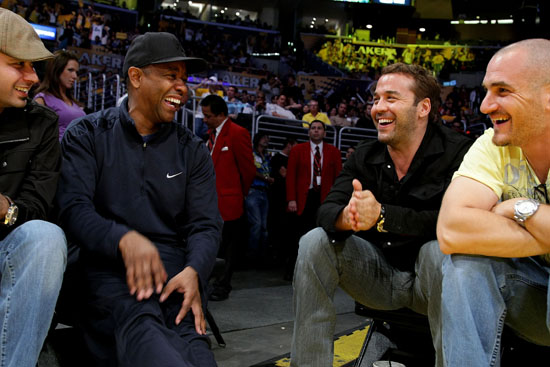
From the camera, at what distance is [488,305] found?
2.12 meters

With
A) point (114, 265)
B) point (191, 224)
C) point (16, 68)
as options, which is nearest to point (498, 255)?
point (191, 224)

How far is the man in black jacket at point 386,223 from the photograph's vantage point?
2.66 metres

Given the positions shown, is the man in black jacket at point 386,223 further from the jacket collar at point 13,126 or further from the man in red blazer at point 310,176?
the man in red blazer at point 310,176

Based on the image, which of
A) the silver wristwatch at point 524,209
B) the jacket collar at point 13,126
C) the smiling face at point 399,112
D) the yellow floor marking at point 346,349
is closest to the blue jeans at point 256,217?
the yellow floor marking at point 346,349

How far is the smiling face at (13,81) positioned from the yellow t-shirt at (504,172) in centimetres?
197

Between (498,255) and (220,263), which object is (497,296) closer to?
(498,255)

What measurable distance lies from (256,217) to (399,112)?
4856 mm

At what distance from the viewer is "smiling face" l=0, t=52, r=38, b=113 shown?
2.42m

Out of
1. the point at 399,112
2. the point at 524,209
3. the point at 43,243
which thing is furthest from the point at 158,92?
the point at 524,209

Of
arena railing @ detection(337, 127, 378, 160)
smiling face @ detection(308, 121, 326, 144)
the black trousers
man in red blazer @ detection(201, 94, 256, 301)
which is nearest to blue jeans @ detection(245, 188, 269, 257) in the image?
smiling face @ detection(308, 121, 326, 144)

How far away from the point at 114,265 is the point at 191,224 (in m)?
0.42

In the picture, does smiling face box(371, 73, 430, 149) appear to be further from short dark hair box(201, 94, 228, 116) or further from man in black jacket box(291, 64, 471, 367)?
short dark hair box(201, 94, 228, 116)

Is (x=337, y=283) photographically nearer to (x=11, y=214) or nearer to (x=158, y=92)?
(x=158, y=92)

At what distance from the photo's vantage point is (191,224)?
2.74 m
